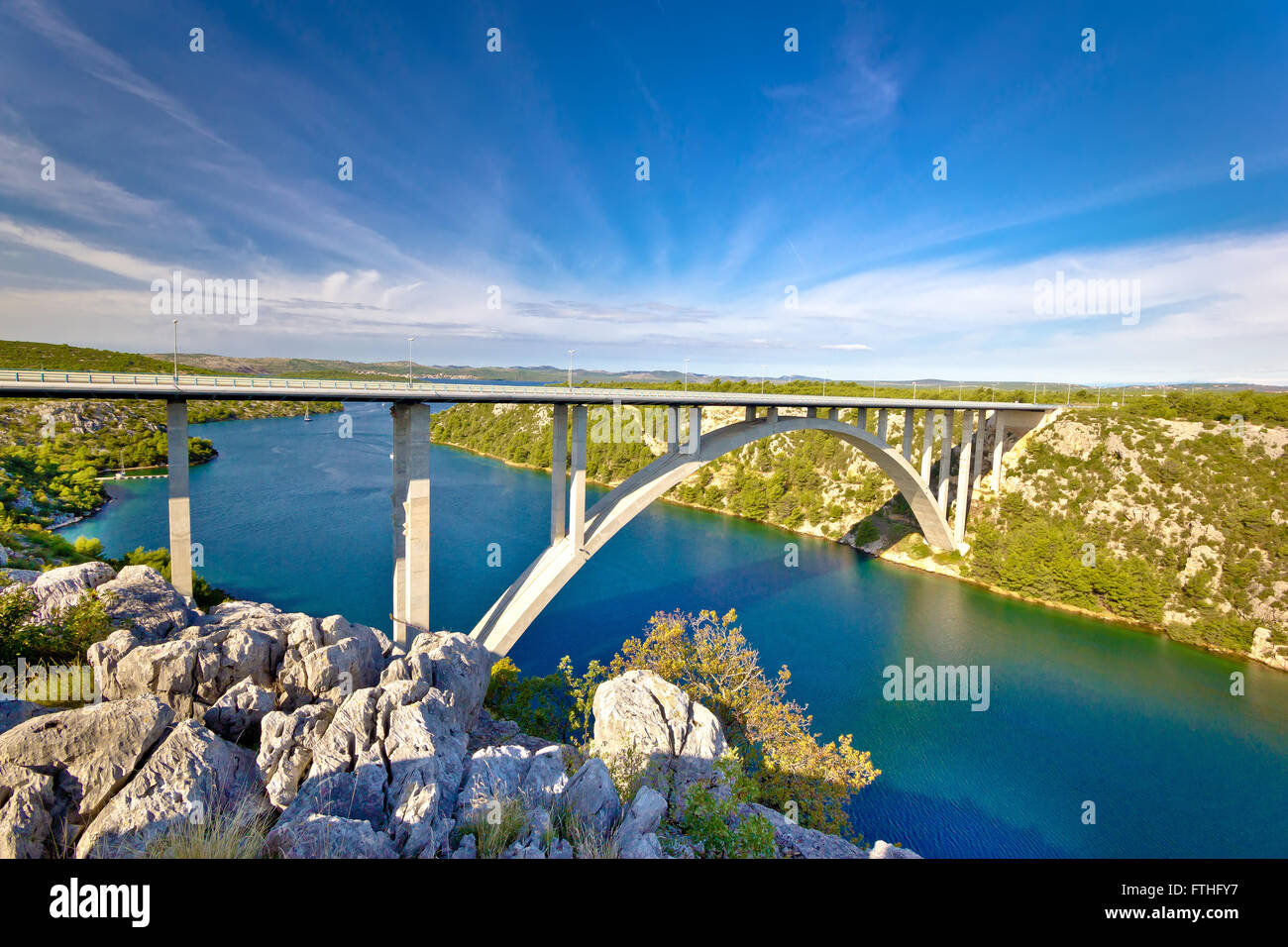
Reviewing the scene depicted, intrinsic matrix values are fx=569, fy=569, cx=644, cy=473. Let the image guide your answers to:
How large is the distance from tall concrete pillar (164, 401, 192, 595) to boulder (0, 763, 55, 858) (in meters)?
7.59

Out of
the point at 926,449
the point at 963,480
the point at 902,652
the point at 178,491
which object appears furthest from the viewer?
the point at 963,480

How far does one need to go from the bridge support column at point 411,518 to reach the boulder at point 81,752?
26.6 ft

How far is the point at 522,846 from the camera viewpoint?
4797 mm

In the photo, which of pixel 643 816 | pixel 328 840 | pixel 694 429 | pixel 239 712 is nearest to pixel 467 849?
pixel 328 840

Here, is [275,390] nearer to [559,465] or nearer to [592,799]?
[559,465]

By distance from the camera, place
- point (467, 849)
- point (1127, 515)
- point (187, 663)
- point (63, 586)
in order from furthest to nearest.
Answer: point (1127, 515) < point (63, 586) < point (187, 663) < point (467, 849)

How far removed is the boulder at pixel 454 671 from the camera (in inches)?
387

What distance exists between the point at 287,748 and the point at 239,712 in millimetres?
1466

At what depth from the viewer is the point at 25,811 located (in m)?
4.65

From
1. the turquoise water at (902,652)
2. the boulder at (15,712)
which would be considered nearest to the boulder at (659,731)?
the turquoise water at (902,652)

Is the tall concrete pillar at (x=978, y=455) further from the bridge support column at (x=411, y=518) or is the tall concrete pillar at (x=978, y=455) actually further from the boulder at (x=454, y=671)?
the boulder at (x=454, y=671)
